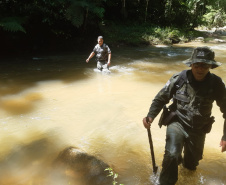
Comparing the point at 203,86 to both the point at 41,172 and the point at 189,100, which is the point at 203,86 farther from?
the point at 41,172

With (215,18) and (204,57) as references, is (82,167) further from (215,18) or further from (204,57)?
(215,18)

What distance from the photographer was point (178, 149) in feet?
8.27

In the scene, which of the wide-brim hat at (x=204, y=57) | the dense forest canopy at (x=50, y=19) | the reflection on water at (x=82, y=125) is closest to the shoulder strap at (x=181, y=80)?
the wide-brim hat at (x=204, y=57)

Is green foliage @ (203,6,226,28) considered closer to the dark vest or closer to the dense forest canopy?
the dense forest canopy

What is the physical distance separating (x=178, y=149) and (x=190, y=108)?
0.53 m

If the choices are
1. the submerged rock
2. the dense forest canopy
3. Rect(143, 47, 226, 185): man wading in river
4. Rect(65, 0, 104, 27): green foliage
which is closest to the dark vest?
Rect(143, 47, 226, 185): man wading in river

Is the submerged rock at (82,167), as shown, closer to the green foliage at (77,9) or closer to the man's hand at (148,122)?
the man's hand at (148,122)

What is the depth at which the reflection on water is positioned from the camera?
321 centimetres

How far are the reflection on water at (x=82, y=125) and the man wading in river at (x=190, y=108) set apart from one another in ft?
2.20

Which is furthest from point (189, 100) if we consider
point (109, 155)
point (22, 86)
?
point (22, 86)

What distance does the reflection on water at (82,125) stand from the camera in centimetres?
321

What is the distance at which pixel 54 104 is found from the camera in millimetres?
5820

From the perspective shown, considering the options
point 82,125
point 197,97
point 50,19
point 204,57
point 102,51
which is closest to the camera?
point 204,57

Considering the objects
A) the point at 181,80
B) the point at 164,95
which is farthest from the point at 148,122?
the point at 181,80
